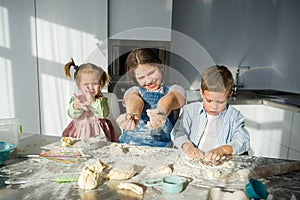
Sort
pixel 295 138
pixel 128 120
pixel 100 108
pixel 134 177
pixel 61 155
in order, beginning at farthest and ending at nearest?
pixel 295 138 → pixel 100 108 → pixel 128 120 → pixel 61 155 → pixel 134 177

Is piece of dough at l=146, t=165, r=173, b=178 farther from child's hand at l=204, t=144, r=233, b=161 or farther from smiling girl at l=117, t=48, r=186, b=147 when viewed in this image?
smiling girl at l=117, t=48, r=186, b=147

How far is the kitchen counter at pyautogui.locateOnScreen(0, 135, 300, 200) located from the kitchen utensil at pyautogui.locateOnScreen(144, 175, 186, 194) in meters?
0.01

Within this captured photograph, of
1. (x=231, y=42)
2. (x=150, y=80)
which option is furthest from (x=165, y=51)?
(x=231, y=42)

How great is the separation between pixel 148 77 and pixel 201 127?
307 mm

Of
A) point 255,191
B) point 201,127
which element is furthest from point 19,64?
point 255,191

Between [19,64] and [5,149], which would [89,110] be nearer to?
[5,149]

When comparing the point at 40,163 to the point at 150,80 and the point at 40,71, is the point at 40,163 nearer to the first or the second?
the point at 150,80

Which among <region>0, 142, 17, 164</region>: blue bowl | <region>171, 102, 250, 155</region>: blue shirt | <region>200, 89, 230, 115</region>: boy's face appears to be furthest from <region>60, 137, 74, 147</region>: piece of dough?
<region>200, 89, 230, 115</region>: boy's face

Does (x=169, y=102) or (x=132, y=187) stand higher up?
(x=169, y=102)

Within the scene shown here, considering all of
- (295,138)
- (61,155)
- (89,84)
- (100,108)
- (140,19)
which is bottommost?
(295,138)

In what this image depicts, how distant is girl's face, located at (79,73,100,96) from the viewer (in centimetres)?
111

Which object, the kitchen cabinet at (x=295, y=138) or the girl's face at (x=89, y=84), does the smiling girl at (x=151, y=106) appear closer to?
the girl's face at (x=89, y=84)

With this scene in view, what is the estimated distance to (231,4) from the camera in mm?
1928

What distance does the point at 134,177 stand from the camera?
67cm
